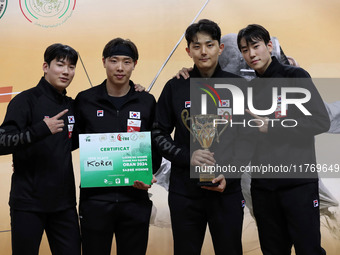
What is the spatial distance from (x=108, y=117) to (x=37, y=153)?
438 mm

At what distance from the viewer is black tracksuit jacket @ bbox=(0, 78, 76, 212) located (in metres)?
2.09

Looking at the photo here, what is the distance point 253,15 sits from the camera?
11.0 feet

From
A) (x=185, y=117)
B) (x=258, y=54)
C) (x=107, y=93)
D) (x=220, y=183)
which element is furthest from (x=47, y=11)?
(x=220, y=183)

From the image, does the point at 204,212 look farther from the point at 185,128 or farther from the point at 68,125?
the point at 68,125

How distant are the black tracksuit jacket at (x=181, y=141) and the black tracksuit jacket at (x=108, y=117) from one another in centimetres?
11

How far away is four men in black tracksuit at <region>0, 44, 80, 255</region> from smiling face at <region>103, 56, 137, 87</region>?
24 centimetres

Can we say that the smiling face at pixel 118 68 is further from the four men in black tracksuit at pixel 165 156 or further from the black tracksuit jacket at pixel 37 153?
the black tracksuit jacket at pixel 37 153

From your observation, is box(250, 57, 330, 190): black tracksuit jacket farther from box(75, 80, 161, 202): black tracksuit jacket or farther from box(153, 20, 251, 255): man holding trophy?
box(75, 80, 161, 202): black tracksuit jacket

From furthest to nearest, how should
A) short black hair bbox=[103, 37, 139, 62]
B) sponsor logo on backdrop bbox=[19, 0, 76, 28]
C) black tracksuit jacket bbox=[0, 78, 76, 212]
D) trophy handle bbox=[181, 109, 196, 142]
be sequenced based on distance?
sponsor logo on backdrop bbox=[19, 0, 76, 28]
short black hair bbox=[103, 37, 139, 62]
trophy handle bbox=[181, 109, 196, 142]
black tracksuit jacket bbox=[0, 78, 76, 212]

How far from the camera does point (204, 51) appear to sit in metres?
2.22

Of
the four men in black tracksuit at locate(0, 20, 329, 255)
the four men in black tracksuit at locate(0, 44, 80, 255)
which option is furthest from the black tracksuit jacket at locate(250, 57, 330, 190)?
the four men in black tracksuit at locate(0, 44, 80, 255)

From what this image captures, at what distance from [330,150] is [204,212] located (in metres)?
1.60

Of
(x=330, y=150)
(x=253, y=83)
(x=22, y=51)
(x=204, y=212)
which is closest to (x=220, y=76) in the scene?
(x=253, y=83)

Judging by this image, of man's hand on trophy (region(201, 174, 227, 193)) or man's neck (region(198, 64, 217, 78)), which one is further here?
man's neck (region(198, 64, 217, 78))
